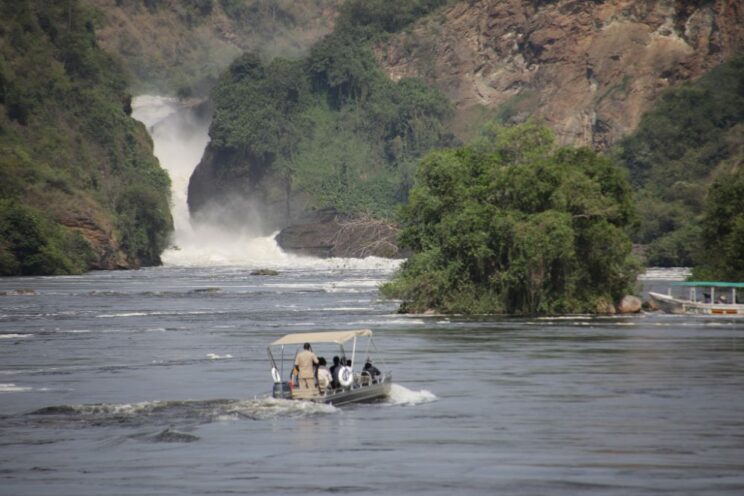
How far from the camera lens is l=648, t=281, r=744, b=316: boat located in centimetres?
8525

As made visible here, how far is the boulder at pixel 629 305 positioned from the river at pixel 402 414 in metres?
7.58

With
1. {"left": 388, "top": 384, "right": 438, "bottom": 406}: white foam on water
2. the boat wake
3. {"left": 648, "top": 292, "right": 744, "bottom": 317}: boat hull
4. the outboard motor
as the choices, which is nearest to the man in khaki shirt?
the outboard motor

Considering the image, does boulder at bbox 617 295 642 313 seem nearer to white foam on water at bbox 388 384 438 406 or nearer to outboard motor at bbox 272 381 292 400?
white foam on water at bbox 388 384 438 406

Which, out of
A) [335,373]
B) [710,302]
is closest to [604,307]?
[710,302]

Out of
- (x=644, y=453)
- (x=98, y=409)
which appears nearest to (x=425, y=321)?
(x=98, y=409)

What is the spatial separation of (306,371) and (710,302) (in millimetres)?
48196

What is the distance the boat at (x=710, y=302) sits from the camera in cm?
8525

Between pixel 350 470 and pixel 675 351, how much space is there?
95.9 ft

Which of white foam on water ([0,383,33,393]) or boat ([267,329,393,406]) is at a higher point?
boat ([267,329,393,406])

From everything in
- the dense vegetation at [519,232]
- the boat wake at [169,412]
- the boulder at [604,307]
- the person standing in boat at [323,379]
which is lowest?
the boat wake at [169,412]

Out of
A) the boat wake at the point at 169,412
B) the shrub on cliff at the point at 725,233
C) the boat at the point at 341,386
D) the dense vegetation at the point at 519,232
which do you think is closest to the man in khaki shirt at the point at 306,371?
the boat at the point at 341,386

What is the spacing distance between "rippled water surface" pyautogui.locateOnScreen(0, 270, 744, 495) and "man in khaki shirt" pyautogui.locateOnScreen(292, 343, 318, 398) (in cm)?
82

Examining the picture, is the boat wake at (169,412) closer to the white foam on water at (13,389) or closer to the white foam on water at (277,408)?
the white foam on water at (277,408)

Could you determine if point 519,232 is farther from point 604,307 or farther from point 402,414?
point 402,414
